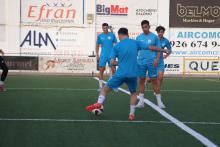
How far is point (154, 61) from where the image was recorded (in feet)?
35.8

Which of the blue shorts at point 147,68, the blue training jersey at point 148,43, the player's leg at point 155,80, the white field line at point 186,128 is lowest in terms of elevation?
the white field line at point 186,128

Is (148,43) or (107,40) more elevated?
(107,40)

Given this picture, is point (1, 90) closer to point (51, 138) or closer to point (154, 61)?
point (154, 61)

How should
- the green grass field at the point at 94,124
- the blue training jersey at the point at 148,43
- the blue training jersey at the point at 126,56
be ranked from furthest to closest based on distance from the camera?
1. the blue training jersey at the point at 148,43
2. the blue training jersey at the point at 126,56
3. the green grass field at the point at 94,124

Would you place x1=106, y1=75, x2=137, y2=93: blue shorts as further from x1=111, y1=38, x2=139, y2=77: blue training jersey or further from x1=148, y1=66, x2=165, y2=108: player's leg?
x1=148, y1=66, x2=165, y2=108: player's leg

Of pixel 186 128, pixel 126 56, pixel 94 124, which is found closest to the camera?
pixel 186 128

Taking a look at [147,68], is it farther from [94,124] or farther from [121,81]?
[94,124]

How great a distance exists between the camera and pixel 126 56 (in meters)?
8.49

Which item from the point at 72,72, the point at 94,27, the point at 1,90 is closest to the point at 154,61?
the point at 1,90

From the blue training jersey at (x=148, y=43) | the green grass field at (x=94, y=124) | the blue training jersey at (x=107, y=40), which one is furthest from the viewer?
the blue training jersey at (x=107, y=40)

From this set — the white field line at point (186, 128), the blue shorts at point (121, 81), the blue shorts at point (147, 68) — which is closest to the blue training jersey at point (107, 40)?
the blue shorts at point (147, 68)

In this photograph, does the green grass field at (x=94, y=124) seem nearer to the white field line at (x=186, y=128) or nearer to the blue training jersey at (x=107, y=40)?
the white field line at (x=186, y=128)

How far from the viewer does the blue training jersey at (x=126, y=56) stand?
851 cm

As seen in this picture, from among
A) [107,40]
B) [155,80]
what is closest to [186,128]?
[155,80]
